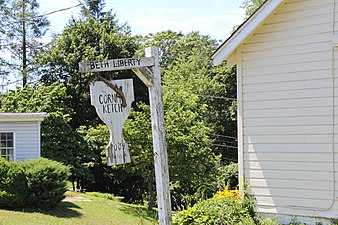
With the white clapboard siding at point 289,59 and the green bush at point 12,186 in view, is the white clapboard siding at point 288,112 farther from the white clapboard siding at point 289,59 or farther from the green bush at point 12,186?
the green bush at point 12,186

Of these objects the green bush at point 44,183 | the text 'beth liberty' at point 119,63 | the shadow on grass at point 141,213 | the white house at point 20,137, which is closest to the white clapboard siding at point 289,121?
the text 'beth liberty' at point 119,63

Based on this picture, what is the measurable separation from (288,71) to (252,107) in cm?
83

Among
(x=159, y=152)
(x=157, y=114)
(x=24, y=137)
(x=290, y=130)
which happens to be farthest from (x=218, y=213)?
(x=24, y=137)

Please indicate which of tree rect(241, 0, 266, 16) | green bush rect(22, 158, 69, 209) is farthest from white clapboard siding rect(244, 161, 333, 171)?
tree rect(241, 0, 266, 16)

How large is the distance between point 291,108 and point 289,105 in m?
0.06

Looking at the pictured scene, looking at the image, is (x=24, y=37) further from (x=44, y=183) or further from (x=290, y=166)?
(x=290, y=166)

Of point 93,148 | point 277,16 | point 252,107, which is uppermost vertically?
point 277,16

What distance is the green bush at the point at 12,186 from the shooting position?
1405 cm

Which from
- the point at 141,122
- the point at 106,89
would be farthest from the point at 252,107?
the point at 141,122

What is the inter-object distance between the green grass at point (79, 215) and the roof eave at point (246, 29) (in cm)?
557

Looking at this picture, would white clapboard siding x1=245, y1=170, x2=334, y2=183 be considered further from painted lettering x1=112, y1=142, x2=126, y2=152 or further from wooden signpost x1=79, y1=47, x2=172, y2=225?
painted lettering x1=112, y1=142, x2=126, y2=152

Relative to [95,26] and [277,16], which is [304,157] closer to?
[277,16]

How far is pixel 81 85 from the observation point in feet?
86.1

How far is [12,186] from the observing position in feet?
46.3
